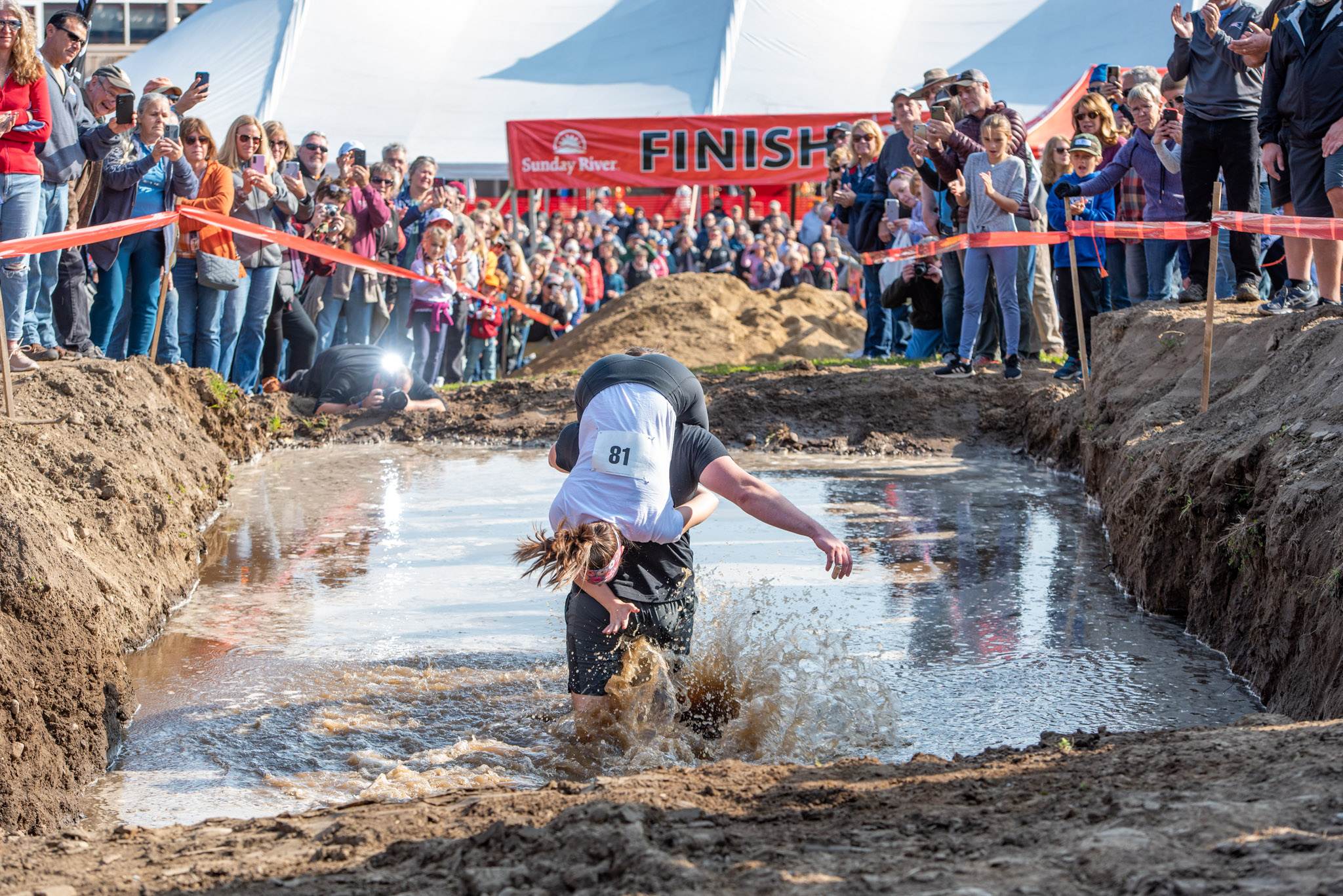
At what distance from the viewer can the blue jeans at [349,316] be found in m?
12.6

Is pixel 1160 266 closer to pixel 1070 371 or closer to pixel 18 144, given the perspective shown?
pixel 1070 371

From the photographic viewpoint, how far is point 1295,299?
788 cm

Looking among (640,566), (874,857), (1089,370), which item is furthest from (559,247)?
(874,857)

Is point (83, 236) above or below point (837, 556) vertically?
above

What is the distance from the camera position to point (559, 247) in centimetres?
2075

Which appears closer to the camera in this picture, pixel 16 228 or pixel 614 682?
pixel 614 682

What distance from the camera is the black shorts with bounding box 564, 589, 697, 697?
448 cm

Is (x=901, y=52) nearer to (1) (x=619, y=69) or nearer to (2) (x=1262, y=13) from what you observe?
(1) (x=619, y=69)

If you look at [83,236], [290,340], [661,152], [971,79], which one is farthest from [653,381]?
[661,152]

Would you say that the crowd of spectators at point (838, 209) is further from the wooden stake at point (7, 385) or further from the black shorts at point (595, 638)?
the black shorts at point (595, 638)

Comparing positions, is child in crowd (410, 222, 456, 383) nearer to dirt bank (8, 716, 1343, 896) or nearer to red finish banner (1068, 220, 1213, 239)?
red finish banner (1068, 220, 1213, 239)

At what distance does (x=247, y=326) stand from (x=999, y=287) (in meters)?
6.82

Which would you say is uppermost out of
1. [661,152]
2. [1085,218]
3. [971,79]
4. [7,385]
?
[661,152]

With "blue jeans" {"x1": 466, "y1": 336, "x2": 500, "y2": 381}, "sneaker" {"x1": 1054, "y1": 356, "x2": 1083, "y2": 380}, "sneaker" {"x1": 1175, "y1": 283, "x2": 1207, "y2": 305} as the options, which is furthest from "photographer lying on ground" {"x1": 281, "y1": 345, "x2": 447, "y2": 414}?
"sneaker" {"x1": 1175, "y1": 283, "x2": 1207, "y2": 305}
